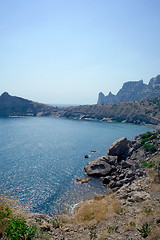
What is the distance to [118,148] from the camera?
4584 centimetres

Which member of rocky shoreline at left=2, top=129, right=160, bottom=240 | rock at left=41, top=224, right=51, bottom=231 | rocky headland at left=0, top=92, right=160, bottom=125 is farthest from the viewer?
rocky headland at left=0, top=92, right=160, bottom=125

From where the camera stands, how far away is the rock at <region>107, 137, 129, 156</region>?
45250 millimetres

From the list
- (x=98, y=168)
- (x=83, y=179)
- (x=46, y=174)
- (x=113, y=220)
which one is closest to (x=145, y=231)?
(x=113, y=220)

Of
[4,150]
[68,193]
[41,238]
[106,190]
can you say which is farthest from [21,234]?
[4,150]

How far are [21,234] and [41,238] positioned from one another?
1.83m

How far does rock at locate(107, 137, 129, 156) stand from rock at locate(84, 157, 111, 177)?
21.2 feet

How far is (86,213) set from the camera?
58.1 feet

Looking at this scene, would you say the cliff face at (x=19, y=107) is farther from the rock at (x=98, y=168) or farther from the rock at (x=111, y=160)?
the rock at (x=98, y=168)

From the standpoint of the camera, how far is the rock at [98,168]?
121 ft

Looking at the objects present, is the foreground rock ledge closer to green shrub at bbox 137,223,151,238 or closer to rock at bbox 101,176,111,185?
rock at bbox 101,176,111,185

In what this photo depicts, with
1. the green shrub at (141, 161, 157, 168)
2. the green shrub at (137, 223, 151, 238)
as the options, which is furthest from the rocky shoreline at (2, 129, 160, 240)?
the green shrub at (141, 161, 157, 168)

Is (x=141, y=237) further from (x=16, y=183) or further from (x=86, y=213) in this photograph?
(x=16, y=183)

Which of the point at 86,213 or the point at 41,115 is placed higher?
the point at 41,115

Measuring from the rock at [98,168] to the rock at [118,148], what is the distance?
6.47 metres
